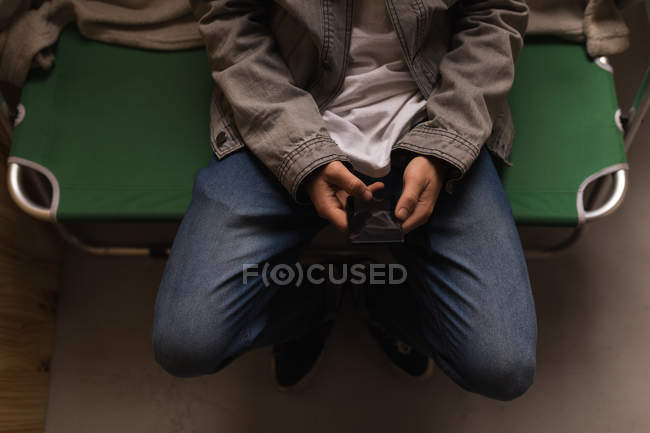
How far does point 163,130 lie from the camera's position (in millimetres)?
984

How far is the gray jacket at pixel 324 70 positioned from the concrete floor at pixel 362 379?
20.4 inches

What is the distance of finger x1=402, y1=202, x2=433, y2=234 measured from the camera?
77cm

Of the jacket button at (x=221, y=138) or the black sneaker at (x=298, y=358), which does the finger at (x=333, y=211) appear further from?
the black sneaker at (x=298, y=358)

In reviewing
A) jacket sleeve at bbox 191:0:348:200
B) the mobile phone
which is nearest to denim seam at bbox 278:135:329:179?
jacket sleeve at bbox 191:0:348:200

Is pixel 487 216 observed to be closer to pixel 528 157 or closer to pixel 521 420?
pixel 528 157

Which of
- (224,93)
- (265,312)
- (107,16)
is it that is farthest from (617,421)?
(107,16)

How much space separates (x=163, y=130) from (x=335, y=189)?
0.39 m

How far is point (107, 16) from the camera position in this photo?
3.38ft

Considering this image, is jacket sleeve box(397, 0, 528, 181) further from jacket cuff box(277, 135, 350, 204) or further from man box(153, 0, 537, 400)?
jacket cuff box(277, 135, 350, 204)

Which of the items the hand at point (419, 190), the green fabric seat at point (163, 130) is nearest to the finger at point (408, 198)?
the hand at point (419, 190)

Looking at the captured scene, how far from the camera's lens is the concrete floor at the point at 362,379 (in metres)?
1.12

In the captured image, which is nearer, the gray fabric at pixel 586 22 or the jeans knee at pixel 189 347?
the jeans knee at pixel 189 347

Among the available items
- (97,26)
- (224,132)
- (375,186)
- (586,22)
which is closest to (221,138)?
(224,132)

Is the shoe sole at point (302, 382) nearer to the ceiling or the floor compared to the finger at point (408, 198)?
nearer to the floor
